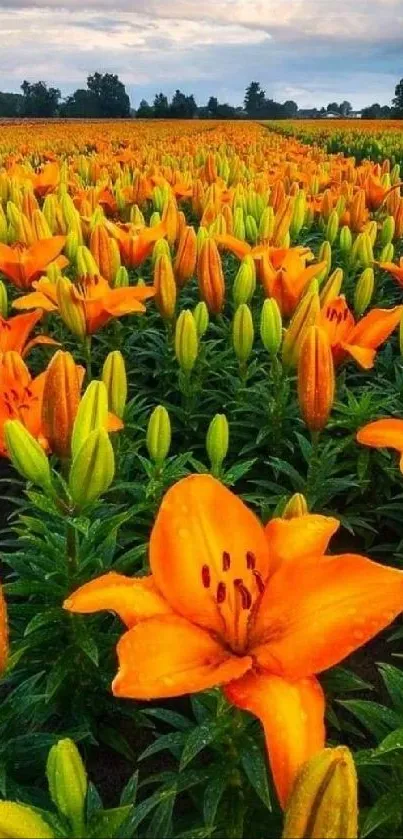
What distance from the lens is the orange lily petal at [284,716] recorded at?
848mm

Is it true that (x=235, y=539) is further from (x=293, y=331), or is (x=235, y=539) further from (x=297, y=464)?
(x=297, y=464)

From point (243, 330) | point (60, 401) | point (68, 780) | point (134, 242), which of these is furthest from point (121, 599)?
point (134, 242)

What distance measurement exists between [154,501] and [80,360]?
127 centimetres

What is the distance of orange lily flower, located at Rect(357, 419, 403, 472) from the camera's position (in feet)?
4.34

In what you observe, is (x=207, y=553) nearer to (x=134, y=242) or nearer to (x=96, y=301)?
(x=96, y=301)

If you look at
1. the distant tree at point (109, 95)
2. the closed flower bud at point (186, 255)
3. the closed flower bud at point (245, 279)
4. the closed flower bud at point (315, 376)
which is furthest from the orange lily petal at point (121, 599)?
the distant tree at point (109, 95)

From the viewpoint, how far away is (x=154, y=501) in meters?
1.85

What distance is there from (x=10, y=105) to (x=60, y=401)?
61.9 meters

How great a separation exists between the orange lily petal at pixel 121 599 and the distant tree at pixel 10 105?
58729 mm

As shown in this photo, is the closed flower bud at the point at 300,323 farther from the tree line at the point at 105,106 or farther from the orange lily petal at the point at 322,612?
the tree line at the point at 105,106

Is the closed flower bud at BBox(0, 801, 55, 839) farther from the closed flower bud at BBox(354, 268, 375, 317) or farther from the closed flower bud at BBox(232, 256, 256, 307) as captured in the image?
the closed flower bud at BBox(354, 268, 375, 317)

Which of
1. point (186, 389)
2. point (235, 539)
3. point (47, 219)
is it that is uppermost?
point (47, 219)

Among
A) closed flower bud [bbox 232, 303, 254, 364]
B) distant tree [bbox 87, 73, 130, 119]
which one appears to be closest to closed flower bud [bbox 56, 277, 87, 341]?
closed flower bud [bbox 232, 303, 254, 364]

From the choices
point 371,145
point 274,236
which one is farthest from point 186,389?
point 371,145
